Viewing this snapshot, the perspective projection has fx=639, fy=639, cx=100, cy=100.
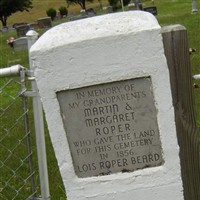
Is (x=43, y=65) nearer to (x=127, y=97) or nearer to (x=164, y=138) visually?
(x=127, y=97)

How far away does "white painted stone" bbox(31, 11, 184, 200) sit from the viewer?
3090 mm

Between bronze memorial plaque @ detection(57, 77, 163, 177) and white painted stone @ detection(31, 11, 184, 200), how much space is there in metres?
0.03

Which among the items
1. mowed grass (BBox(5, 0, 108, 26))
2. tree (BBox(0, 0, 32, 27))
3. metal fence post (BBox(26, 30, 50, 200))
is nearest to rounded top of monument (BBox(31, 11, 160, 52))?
metal fence post (BBox(26, 30, 50, 200))

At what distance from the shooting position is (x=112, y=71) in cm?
312

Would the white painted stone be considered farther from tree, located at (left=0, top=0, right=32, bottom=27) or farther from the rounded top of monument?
tree, located at (left=0, top=0, right=32, bottom=27)

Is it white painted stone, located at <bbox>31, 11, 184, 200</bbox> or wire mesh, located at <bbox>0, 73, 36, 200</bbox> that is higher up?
white painted stone, located at <bbox>31, 11, 184, 200</bbox>

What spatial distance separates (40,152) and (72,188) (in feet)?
2.15

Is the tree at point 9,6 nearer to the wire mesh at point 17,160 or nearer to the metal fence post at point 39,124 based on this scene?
the wire mesh at point 17,160

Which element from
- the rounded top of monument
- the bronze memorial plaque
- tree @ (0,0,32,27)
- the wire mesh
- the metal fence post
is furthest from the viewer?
tree @ (0,0,32,27)

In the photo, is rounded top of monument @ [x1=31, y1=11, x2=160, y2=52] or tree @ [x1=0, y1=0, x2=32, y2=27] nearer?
Result: rounded top of monument @ [x1=31, y1=11, x2=160, y2=52]

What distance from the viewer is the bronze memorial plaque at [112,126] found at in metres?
3.19

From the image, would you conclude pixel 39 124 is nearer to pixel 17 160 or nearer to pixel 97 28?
pixel 97 28

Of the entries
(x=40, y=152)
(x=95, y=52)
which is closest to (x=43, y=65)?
(x=95, y=52)

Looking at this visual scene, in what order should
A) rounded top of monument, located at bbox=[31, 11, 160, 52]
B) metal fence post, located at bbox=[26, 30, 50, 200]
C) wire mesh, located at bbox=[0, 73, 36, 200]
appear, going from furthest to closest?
1. wire mesh, located at bbox=[0, 73, 36, 200]
2. metal fence post, located at bbox=[26, 30, 50, 200]
3. rounded top of monument, located at bbox=[31, 11, 160, 52]
